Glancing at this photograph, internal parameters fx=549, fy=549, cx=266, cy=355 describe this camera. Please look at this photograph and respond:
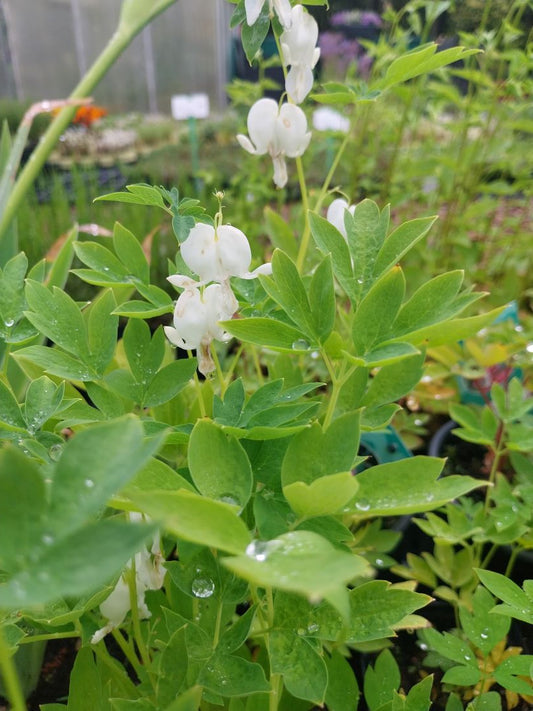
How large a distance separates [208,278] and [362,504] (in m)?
0.18

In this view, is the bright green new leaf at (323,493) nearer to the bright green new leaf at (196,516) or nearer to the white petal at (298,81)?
the bright green new leaf at (196,516)

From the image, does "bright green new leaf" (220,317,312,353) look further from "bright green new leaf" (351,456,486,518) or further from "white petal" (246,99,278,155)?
"white petal" (246,99,278,155)

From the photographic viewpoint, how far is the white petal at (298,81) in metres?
0.48

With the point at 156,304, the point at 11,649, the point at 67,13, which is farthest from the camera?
the point at 67,13

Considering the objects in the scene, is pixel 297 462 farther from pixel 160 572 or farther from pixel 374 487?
pixel 160 572

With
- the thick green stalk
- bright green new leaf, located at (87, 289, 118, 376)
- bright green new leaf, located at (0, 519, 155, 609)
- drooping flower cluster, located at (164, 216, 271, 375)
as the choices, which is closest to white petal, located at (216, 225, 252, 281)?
drooping flower cluster, located at (164, 216, 271, 375)

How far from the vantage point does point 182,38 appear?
5852mm

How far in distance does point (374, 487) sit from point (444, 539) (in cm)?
30

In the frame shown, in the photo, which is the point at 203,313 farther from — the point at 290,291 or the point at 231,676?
the point at 231,676

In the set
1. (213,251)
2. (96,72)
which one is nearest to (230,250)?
(213,251)

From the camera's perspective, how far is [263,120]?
0.50 meters

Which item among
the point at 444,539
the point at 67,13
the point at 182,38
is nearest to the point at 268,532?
the point at 444,539

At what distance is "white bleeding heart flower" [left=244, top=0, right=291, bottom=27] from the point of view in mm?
403

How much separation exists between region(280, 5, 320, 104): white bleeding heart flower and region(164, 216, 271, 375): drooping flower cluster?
0.62 ft
